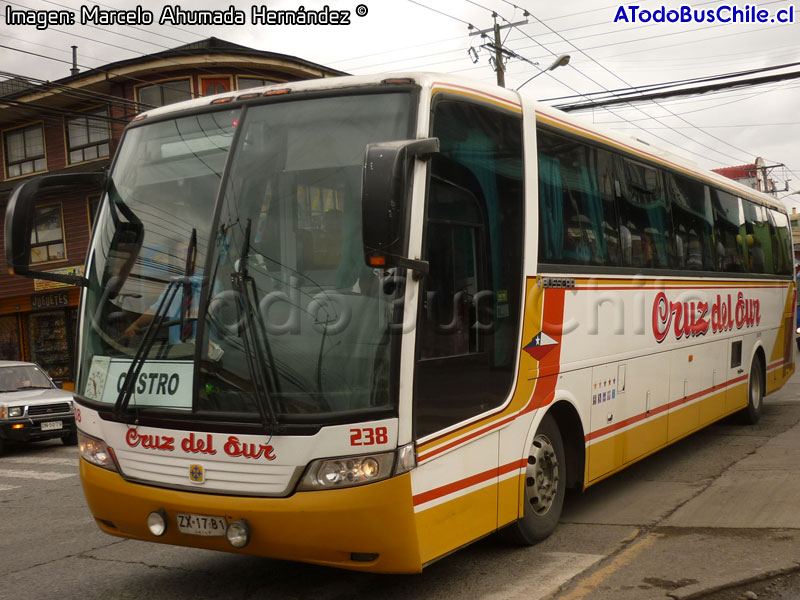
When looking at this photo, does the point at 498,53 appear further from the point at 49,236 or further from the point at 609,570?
the point at 609,570

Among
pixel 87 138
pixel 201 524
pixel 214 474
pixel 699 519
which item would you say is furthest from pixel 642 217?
pixel 87 138

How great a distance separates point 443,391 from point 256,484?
3.89 ft

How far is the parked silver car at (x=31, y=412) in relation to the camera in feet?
48.1

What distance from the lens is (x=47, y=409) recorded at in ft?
49.4

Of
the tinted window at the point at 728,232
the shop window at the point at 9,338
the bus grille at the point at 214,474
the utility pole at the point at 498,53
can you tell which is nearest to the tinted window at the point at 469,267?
the bus grille at the point at 214,474

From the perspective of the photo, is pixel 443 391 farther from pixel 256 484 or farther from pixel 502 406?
pixel 256 484

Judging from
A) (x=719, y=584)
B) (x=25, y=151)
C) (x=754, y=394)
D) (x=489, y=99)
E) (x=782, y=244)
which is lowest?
(x=719, y=584)

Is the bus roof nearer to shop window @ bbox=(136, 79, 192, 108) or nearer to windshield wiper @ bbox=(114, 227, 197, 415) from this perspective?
windshield wiper @ bbox=(114, 227, 197, 415)

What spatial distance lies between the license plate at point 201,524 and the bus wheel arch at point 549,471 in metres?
2.17

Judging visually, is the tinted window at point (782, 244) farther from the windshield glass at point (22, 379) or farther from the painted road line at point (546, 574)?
the windshield glass at point (22, 379)

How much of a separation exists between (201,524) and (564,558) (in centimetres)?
254

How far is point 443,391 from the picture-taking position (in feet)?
17.0

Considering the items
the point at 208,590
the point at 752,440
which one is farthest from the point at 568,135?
the point at 752,440

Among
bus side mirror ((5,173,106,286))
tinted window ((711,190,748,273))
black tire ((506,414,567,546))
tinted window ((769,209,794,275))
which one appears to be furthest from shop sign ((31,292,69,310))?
black tire ((506,414,567,546))
